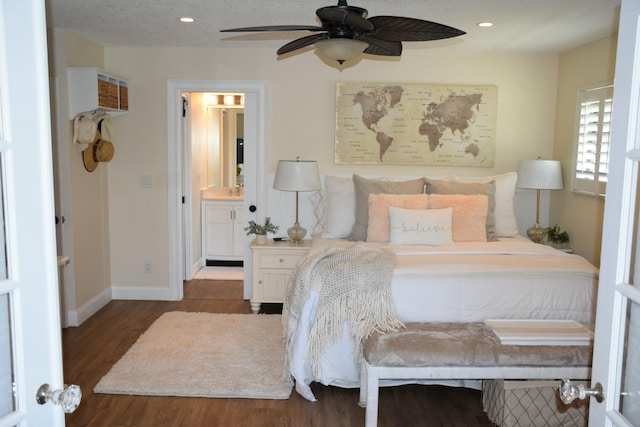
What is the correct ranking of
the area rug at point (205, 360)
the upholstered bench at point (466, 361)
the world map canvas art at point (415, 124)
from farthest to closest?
→ the world map canvas art at point (415, 124), the area rug at point (205, 360), the upholstered bench at point (466, 361)

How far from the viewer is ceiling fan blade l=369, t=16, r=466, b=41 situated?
2.50m

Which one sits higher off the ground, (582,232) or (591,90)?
(591,90)

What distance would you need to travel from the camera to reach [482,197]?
448 centimetres

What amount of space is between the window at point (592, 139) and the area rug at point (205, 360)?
8.96 ft

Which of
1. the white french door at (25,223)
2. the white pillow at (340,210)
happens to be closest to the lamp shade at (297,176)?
the white pillow at (340,210)

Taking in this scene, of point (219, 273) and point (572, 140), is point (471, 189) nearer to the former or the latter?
point (572, 140)

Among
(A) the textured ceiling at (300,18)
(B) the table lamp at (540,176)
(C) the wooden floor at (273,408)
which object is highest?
(A) the textured ceiling at (300,18)

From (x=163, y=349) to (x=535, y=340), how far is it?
2505mm

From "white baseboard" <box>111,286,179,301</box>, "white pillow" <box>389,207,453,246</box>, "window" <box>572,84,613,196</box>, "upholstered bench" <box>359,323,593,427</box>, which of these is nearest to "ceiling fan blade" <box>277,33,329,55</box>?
"upholstered bench" <box>359,323,593,427</box>

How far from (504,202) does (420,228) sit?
1067 mm

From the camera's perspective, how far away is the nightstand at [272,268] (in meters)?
4.79

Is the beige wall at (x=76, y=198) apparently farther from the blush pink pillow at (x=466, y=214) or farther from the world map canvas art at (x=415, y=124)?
the blush pink pillow at (x=466, y=214)

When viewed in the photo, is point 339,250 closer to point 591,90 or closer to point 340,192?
point 340,192

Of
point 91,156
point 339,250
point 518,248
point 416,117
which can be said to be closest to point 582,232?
point 518,248
